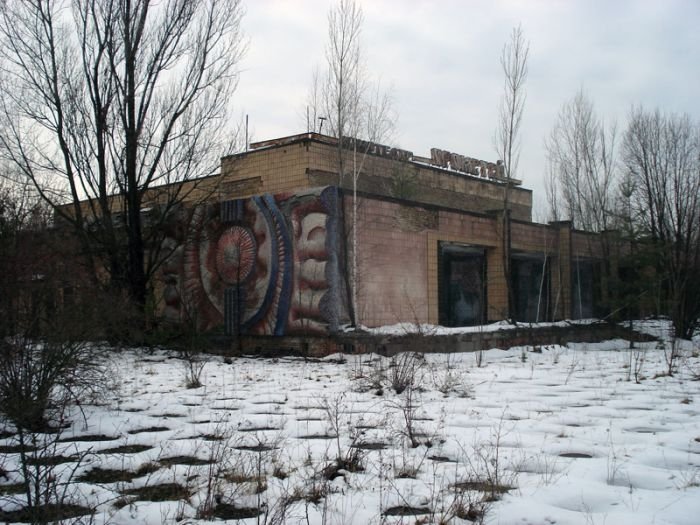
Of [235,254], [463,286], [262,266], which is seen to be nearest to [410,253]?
[262,266]

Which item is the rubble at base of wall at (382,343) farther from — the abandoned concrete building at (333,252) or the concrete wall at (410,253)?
the concrete wall at (410,253)

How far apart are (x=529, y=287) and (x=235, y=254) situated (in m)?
12.8

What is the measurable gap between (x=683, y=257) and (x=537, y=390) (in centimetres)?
1164

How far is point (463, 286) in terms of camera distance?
73.2 feet

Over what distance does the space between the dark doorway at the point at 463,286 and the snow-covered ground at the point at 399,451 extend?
12.4m

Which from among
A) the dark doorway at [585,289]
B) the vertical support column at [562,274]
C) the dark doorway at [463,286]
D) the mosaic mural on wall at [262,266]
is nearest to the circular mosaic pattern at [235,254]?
the mosaic mural on wall at [262,266]

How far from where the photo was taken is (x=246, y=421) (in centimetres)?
582

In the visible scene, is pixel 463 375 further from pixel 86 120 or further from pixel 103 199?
pixel 86 120

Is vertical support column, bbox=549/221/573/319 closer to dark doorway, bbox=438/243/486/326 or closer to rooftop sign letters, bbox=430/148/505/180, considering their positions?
dark doorway, bbox=438/243/486/326

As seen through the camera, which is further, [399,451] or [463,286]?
[463,286]

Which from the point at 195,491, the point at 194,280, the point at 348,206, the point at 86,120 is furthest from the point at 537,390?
the point at 86,120

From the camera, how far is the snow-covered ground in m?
3.35

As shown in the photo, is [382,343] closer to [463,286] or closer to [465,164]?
[463,286]

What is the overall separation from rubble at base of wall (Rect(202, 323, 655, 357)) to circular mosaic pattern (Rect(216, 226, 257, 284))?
1577 mm
